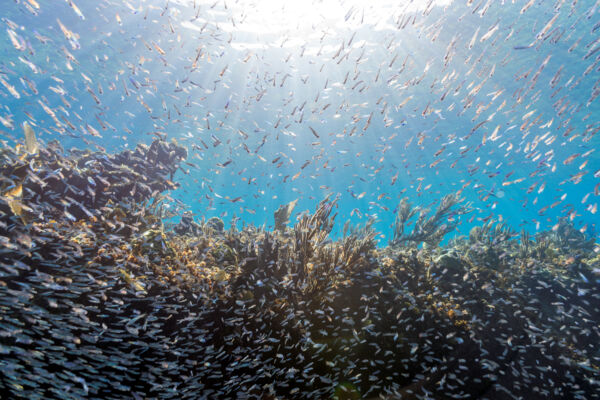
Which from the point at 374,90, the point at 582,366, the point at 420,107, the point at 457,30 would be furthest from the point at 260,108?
the point at 582,366

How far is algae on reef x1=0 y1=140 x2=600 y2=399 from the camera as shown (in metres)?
3.61

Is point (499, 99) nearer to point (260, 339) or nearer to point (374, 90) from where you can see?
point (374, 90)

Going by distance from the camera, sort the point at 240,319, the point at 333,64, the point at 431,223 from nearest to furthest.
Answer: the point at 240,319 < the point at 431,223 < the point at 333,64

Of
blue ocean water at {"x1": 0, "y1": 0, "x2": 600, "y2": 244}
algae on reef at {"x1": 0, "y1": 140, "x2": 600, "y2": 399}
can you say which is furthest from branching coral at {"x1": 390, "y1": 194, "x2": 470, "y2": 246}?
algae on reef at {"x1": 0, "y1": 140, "x2": 600, "y2": 399}

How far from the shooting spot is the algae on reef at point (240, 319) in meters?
3.61

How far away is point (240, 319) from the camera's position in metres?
4.57

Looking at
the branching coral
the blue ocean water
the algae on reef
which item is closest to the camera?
the algae on reef

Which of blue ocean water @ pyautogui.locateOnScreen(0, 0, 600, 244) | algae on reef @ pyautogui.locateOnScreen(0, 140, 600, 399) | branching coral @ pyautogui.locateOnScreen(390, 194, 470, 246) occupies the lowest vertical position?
algae on reef @ pyautogui.locateOnScreen(0, 140, 600, 399)

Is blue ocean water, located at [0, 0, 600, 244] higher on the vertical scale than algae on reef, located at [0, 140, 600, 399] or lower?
higher

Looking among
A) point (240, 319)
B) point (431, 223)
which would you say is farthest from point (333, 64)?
point (240, 319)

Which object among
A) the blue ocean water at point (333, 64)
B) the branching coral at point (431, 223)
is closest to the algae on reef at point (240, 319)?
the blue ocean water at point (333, 64)

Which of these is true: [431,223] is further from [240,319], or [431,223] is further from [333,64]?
[333,64]

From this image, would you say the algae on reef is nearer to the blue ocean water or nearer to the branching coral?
the blue ocean water

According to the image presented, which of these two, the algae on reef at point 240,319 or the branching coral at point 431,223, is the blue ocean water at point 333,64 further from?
the algae on reef at point 240,319
